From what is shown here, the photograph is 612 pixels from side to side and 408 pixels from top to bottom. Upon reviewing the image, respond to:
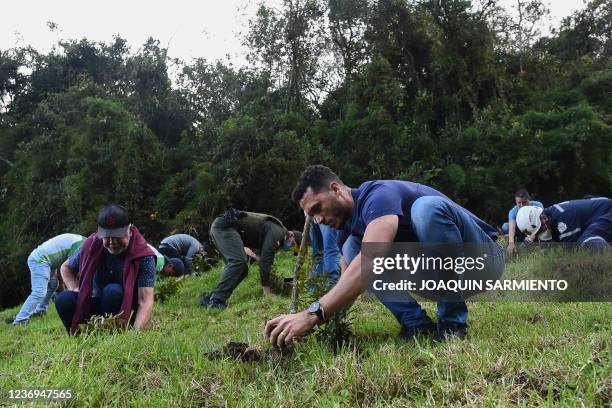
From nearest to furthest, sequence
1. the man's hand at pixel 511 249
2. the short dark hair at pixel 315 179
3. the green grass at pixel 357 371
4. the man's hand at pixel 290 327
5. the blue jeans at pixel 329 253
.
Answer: the green grass at pixel 357 371 → the man's hand at pixel 290 327 → the short dark hair at pixel 315 179 → the blue jeans at pixel 329 253 → the man's hand at pixel 511 249

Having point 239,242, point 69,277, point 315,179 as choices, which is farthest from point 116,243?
point 239,242

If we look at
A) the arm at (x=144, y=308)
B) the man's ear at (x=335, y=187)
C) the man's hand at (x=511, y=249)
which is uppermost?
the man's ear at (x=335, y=187)

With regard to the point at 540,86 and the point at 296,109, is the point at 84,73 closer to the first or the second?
the point at 296,109

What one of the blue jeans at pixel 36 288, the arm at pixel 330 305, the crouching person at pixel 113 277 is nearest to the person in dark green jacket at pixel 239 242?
the blue jeans at pixel 36 288

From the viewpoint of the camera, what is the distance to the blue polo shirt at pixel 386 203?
2.77m

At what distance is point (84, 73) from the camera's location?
69.4ft

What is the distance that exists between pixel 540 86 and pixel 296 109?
30.3 ft

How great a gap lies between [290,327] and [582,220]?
512 centimetres

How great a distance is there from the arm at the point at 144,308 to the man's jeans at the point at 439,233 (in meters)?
1.75

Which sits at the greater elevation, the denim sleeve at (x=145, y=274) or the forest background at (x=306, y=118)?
the forest background at (x=306, y=118)

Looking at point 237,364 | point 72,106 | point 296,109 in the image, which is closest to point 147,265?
point 237,364

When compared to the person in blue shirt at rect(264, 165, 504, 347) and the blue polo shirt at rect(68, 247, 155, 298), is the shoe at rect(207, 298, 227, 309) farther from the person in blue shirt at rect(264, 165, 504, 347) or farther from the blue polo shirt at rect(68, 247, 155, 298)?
the person in blue shirt at rect(264, 165, 504, 347)

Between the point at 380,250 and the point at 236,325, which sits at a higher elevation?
the point at 380,250

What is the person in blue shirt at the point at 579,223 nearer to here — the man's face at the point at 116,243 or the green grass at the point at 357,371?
the green grass at the point at 357,371
